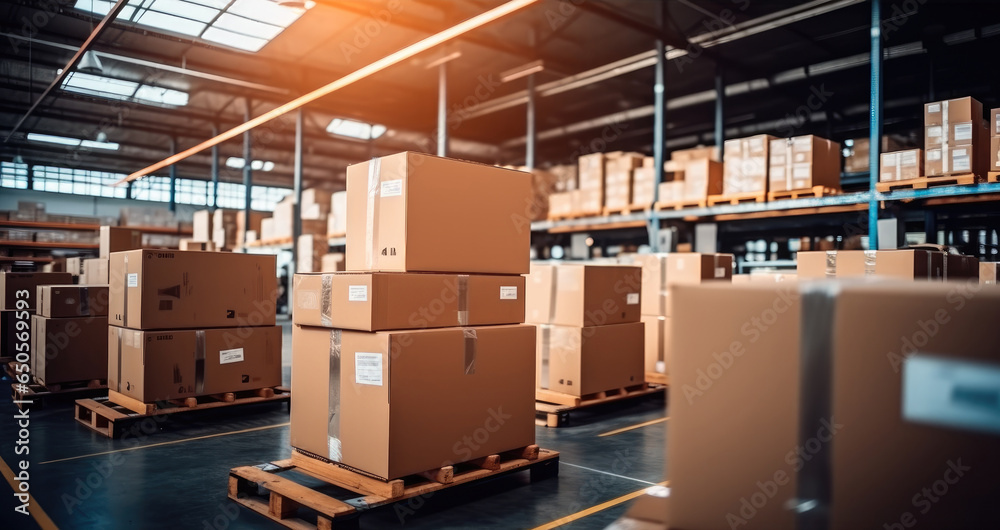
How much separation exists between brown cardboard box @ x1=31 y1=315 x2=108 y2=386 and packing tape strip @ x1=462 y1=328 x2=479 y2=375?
4354mm

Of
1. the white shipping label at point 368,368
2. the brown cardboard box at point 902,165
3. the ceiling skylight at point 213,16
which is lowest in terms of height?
the white shipping label at point 368,368

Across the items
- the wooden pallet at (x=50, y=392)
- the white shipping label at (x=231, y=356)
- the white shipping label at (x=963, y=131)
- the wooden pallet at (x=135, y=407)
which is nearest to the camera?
the wooden pallet at (x=135, y=407)

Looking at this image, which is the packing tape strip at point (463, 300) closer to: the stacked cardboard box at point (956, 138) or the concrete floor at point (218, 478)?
the concrete floor at point (218, 478)

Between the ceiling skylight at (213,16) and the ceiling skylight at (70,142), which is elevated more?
the ceiling skylight at (213,16)

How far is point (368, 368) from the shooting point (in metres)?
2.96

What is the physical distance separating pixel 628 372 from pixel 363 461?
3.38m

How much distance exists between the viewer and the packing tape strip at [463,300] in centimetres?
328

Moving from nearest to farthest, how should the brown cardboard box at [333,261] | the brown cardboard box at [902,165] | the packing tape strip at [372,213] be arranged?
the packing tape strip at [372,213] → the brown cardboard box at [902,165] → the brown cardboard box at [333,261]

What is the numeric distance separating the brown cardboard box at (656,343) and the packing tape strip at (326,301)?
4279 mm

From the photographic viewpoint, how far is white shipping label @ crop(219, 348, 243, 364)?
16.4 feet

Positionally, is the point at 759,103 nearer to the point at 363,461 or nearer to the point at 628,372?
the point at 628,372

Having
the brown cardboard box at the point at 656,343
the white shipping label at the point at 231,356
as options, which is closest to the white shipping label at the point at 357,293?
the white shipping label at the point at 231,356

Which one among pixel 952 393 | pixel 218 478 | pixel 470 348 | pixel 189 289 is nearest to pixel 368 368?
pixel 470 348

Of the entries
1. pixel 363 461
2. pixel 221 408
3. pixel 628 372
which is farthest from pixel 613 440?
pixel 221 408
